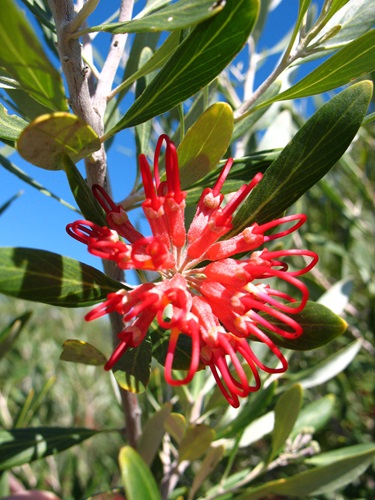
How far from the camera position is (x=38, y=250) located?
0.67m

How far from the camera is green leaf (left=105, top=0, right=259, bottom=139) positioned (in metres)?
0.66

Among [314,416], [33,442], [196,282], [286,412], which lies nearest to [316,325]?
[196,282]

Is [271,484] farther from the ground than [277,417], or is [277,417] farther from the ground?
[277,417]

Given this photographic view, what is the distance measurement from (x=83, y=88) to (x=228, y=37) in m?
0.29

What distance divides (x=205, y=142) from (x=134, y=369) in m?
0.42

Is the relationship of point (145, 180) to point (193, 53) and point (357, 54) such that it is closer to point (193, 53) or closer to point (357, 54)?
point (193, 53)

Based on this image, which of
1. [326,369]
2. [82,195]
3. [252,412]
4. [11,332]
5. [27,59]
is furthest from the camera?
[326,369]

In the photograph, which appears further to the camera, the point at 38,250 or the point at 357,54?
the point at 357,54

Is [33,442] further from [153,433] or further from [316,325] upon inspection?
[316,325]

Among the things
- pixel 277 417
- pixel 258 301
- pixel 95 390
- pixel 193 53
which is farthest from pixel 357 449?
pixel 95 390

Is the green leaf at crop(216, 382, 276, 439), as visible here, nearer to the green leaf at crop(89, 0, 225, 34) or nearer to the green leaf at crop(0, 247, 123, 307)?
the green leaf at crop(0, 247, 123, 307)

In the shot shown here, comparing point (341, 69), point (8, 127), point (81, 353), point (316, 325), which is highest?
point (8, 127)

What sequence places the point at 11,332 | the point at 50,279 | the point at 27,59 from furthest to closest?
the point at 11,332 < the point at 50,279 < the point at 27,59

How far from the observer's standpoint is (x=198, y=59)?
2.40ft
